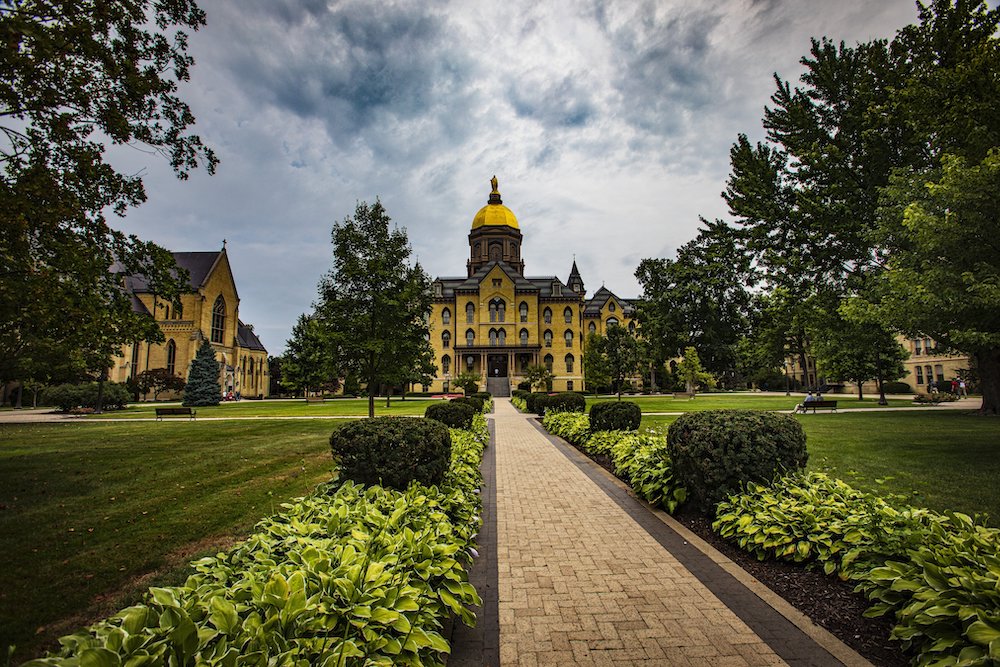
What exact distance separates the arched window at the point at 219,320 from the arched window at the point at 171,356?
3842 mm

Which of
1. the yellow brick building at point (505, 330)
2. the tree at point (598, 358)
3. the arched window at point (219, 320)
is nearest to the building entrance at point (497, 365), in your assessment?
the yellow brick building at point (505, 330)

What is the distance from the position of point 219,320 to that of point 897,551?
57302 mm

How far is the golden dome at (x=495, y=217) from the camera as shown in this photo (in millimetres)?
63188

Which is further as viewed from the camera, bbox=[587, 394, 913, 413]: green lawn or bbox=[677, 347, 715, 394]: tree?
bbox=[677, 347, 715, 394]: tree

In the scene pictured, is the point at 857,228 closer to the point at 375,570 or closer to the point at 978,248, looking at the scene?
the point at 978,248

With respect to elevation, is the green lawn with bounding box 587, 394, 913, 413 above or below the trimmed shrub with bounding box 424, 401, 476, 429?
below

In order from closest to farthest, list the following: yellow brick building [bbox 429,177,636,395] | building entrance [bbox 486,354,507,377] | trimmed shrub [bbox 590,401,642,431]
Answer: trimmed shrub [bbox 590,401,642,431], yellow brick building [bbox 429,177,636,395], building entrance [bbox 486,354,507,377]

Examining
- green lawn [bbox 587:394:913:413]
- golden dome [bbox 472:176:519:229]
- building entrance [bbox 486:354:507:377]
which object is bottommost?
green lawn [bbox 587:394:913:413]

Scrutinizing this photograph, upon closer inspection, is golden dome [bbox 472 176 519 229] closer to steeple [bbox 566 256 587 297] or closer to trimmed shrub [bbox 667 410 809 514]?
steeple [bbox 566 256 587 297]

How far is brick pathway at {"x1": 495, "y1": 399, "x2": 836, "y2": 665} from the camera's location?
322 cm

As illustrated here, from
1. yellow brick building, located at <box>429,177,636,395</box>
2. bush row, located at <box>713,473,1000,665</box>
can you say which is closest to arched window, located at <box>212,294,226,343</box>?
yellow brick building, located at <box>429,177,636,395</box>

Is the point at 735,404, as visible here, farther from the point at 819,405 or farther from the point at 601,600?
the point at 601,600

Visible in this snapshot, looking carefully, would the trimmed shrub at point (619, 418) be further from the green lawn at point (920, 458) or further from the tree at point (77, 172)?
the tree at point (77, 172)

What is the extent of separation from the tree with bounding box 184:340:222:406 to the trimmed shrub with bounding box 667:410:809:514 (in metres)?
41.0
